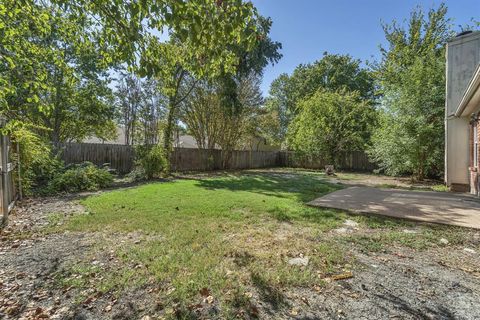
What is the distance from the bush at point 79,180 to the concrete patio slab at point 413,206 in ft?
22.8

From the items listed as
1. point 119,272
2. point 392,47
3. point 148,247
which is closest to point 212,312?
point 119,272

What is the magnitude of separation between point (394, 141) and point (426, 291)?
31.8 feet

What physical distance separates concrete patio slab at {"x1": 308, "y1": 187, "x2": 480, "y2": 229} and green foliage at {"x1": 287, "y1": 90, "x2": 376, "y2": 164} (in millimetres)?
10767

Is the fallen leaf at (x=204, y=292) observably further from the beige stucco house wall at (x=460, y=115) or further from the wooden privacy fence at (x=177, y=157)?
the wooden privacy fence at (x=177, y=157)

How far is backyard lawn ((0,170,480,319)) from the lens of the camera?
2.05 meters

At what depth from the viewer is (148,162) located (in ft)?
33.8

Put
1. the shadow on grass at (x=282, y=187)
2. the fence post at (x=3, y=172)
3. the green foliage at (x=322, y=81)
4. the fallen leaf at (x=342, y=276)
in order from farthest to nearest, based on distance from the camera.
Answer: the green foliage at (x=322, y=81) → the shadow on grass at (x=282, y=187) → the fence post at (x=3, y=172) → the fallen leaf at (x=342, y=276)

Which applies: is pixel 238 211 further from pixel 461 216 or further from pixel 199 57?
pixel 461 216

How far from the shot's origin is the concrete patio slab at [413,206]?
4516 mm

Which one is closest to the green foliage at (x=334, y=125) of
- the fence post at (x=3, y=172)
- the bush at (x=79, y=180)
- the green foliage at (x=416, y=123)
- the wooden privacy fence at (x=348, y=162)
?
the wooden privacy fence at (x=348, y=162)

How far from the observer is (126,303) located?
207cm

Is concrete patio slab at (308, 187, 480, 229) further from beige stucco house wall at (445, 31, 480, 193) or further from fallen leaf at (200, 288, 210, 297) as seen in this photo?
fallen leaf at (200, 288, 210, 297)

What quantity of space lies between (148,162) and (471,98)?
10735mm

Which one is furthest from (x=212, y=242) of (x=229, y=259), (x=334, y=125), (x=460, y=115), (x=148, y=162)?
(x=334, y=125)
